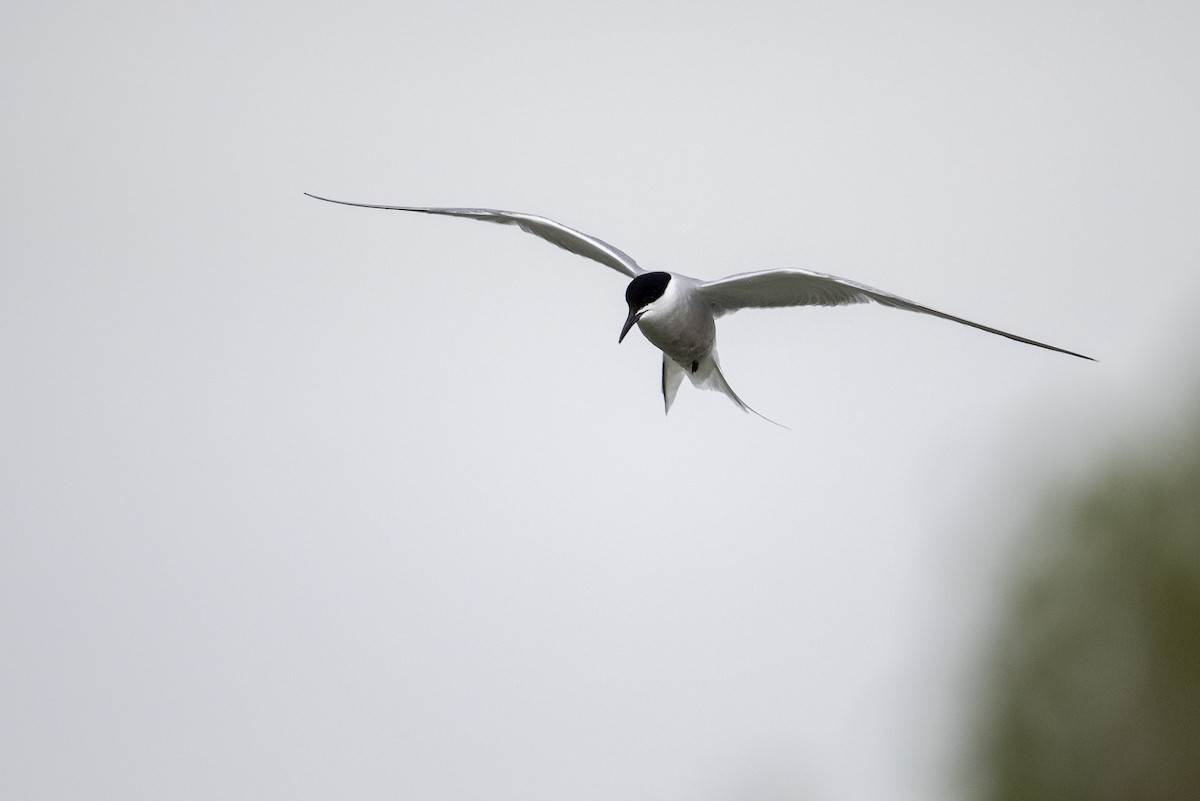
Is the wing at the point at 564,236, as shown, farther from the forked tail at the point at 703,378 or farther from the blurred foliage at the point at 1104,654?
the blurred foliage at the point at 1104,654

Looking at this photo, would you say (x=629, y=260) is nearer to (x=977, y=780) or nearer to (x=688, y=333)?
(x=688, y=333)

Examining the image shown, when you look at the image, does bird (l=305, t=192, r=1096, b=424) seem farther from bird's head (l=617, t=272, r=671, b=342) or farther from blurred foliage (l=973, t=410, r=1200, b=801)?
blurred foliage (l=973, t=410, r=1200, b=801)

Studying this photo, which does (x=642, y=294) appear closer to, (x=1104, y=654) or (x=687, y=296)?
(x=687, y=296)

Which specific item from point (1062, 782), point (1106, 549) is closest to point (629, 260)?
point (1062, 782)

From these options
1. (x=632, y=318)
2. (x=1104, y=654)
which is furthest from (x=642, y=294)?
(x=1104, y=654)

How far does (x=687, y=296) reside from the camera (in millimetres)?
6328

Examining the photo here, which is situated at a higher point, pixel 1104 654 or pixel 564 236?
pixel 564 236

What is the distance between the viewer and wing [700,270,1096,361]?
6066 millimetres

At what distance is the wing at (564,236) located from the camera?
22.1 ft

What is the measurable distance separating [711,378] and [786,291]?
0.61 metres

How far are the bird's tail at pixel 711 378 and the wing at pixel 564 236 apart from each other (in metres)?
0.54

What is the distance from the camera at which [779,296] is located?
21.6 ft

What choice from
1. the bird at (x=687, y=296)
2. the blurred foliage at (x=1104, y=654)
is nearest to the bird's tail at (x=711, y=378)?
the bird at (x=687, y=296)

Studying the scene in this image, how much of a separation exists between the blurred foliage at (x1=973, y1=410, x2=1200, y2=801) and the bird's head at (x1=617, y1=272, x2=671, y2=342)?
38.7ft
